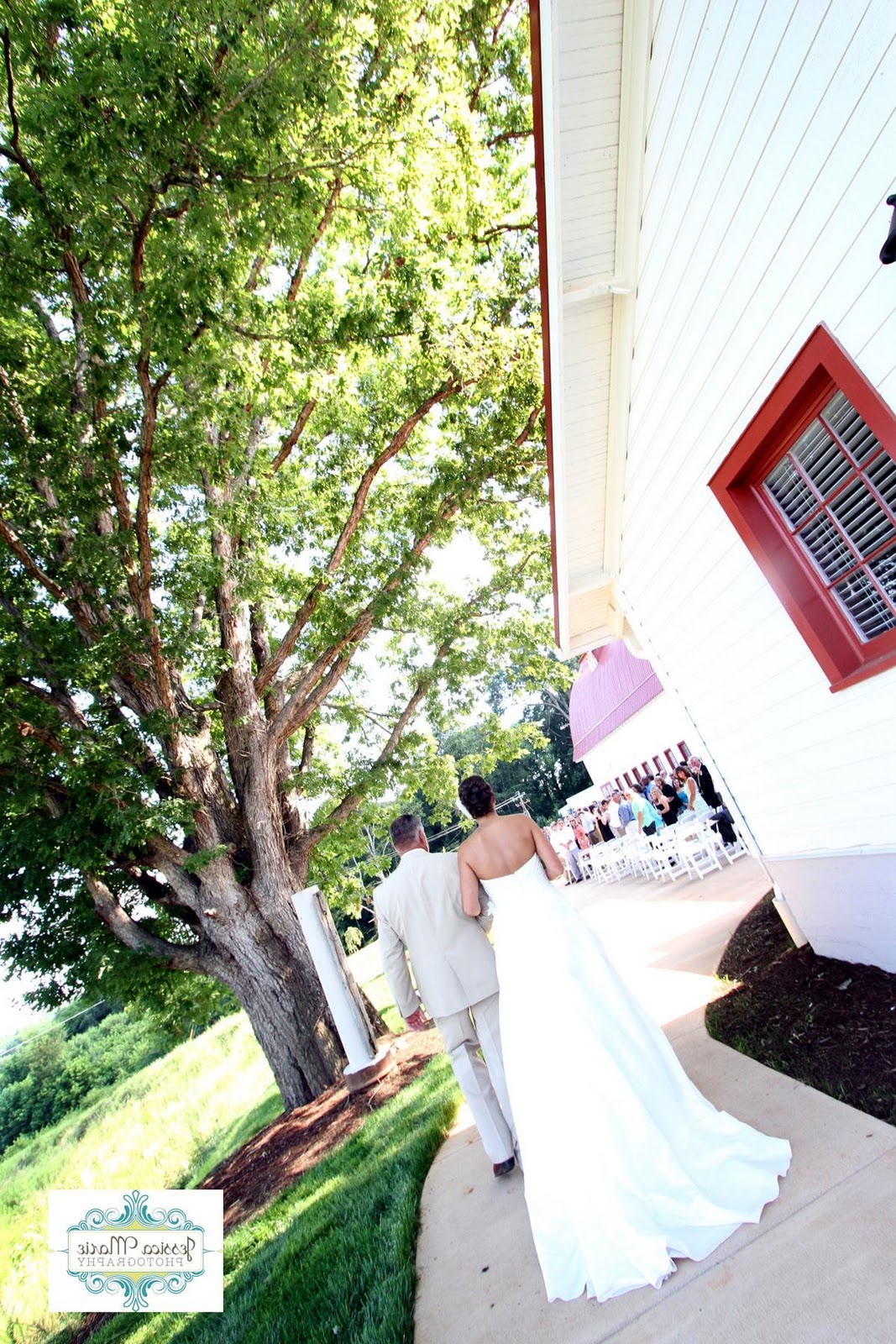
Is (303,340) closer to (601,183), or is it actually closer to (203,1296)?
(601,183)

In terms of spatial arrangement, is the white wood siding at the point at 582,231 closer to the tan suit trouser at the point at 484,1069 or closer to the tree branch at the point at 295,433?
the tan suit trouser at the point at 484,1069

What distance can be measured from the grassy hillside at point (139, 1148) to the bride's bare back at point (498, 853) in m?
9.00

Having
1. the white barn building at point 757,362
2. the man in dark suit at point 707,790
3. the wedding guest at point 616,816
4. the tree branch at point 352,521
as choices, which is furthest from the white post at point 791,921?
the wedding guest at point 616,816

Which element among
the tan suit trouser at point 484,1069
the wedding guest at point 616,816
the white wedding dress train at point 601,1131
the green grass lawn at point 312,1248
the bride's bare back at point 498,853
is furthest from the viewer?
the wedding guest at point 616,816

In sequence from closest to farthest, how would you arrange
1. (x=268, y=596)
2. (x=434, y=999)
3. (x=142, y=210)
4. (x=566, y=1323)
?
1. (x=566, y=1323)
2. (x=434, y=999)
3. (x=142, y=210)
4. (x=268, y=596)

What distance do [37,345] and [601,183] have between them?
714cm

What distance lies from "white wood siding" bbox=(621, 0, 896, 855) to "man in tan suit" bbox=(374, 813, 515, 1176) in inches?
100

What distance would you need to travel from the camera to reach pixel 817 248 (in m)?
3.32

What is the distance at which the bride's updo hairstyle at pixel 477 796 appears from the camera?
424 centimetres

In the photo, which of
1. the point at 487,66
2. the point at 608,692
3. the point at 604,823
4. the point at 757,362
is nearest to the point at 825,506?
the point at 757,362

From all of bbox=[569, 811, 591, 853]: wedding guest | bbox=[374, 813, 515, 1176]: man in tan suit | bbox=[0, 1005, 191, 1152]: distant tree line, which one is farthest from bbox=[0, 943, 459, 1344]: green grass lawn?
bbox=[0, 1005, 191, 1152]: distant tree line

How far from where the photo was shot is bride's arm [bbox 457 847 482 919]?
4.18 metres

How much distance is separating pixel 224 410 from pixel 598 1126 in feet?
25.4

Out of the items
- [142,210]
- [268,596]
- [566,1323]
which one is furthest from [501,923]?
[268,596]
